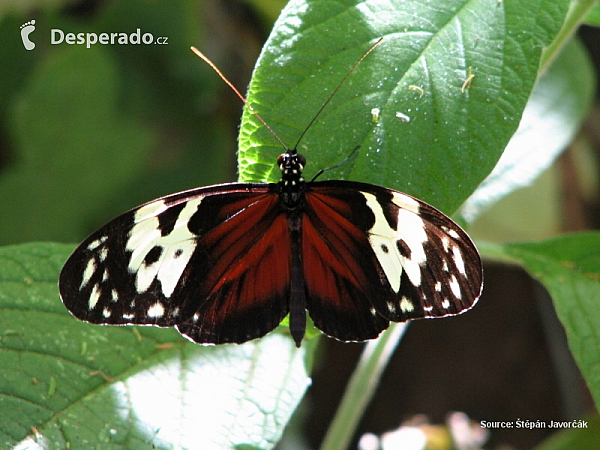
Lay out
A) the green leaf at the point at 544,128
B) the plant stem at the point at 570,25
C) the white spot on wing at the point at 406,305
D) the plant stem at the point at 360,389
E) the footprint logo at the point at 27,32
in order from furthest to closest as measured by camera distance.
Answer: the footprint logo at the point at 27,32
the green leaf at the point at 544,128
the plant stem at the point at 360,389
the plant stem at the point at 570,25
the white spot on wing at the point at 406,305

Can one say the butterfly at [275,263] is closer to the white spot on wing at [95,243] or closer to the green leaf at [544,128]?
the white spot on wing at [95,243]

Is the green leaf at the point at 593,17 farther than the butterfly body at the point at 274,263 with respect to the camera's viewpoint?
Yes

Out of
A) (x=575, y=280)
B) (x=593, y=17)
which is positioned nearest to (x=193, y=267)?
→ (x=575, y=280)

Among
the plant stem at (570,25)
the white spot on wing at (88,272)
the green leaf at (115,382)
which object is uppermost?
the plant stem at (570,25)

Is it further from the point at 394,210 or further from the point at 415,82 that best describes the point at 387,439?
the point at 415,82

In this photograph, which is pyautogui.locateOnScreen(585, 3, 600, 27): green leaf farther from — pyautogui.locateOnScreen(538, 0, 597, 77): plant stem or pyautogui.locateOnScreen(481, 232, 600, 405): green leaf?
pyautogui.locateOnScreen(481, 232, 600, 405): green leaf

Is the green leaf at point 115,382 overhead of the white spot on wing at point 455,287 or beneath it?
beneath

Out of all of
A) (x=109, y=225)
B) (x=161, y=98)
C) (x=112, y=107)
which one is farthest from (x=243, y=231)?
(x=161, y=98)

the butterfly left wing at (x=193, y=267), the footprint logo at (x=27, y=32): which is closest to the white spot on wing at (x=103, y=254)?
→ the butterfly left wing at (x=193, y=267)
